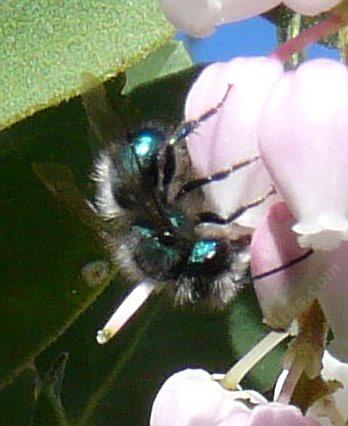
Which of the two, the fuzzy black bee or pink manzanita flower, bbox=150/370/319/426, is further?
the fuzzy black bee

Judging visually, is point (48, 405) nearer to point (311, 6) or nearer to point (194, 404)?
point (194, 404)

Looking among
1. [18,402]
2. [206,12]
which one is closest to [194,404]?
[206,12]

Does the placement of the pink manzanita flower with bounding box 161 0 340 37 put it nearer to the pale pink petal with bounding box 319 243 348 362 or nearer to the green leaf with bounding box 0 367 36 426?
the pale pink petal with bounding box 319 243 348 362

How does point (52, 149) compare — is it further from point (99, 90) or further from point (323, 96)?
point (323, 96)

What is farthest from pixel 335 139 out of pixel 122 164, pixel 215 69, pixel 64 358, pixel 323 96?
pixel 64 358

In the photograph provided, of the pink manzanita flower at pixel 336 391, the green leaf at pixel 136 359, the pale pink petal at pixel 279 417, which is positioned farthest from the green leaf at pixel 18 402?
the pale pink petal at pixel 279 417

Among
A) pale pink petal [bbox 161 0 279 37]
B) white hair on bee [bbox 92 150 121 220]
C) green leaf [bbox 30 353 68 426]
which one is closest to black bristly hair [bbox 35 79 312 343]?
white hair on bee [bbox 92 150 121 220]

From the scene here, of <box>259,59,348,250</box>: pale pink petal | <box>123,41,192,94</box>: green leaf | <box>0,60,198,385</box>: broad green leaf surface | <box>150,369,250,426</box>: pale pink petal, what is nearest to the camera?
<box>259,59,348,250</box>: pale pink petal

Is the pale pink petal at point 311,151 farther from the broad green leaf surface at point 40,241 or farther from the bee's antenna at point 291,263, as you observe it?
the broad green leaf surface at point 40,241
